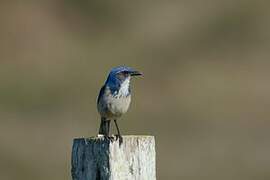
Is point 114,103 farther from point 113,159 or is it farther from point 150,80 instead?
point 150,80

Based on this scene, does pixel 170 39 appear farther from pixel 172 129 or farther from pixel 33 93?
pixel 172 129

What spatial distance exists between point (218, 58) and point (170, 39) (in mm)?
1233

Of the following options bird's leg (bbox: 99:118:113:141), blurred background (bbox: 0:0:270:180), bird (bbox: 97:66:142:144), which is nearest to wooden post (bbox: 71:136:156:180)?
bird's leg (bbox: 99:118:113:141)

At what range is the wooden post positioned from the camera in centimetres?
613

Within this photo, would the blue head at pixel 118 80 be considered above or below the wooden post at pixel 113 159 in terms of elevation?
above

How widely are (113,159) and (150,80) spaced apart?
17.1 m

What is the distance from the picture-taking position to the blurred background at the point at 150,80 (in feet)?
57.3

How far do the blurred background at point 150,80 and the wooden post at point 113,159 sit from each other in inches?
366

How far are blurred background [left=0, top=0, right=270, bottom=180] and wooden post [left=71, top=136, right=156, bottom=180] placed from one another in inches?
366

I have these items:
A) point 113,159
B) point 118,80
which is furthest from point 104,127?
point 113,159

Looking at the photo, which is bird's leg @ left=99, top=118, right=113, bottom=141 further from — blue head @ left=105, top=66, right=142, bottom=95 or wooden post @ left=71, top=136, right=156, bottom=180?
wooden post @ left=71, top=136, right=156, bottom=180

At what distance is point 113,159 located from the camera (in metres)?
6.15

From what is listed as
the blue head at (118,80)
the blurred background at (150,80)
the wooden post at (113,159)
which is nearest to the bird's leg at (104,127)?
the blue head at (118,80)

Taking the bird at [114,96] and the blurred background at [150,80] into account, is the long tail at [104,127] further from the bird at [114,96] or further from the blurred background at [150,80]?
the blurred background at [150,80]
